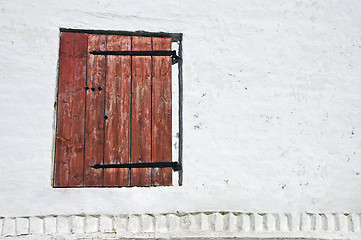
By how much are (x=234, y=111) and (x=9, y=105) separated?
2.04 metres

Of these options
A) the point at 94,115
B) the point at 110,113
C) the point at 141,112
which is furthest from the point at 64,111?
the point at 141,112

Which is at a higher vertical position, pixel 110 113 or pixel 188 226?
pixel 110 113

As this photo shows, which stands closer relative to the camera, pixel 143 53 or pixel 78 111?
pixel 78 111

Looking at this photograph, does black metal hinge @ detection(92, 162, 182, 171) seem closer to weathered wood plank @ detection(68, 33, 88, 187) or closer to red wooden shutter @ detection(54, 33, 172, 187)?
red wooden shutter @ detection(54, 33, 172, 187)

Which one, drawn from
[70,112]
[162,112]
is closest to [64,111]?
[70,112]

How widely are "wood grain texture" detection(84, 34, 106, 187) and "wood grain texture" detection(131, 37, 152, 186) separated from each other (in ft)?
0.94

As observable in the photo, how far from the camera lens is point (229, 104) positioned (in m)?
3.66

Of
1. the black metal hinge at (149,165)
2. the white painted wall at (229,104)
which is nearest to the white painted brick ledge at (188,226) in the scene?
the white painted wall at (229,104)

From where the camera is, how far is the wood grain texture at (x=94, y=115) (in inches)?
137

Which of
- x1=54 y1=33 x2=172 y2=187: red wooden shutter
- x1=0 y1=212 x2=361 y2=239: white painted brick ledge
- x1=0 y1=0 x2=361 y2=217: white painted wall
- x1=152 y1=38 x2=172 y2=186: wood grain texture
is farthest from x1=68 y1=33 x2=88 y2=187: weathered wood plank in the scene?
x1=152 y1=38 x2=172 y2=186: wood grain texture

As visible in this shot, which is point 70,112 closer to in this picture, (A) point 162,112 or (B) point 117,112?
(B) point 117,112

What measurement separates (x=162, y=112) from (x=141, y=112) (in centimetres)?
20

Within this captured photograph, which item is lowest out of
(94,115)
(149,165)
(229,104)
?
(149,165)

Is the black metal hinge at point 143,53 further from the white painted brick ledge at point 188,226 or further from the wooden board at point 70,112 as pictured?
the white painted brick ledge at point 188,226
